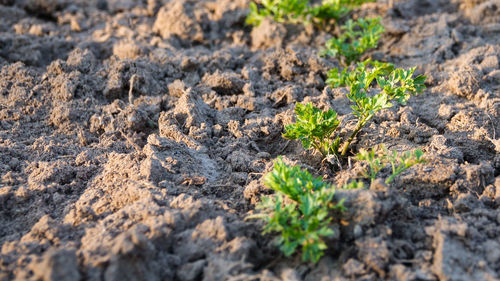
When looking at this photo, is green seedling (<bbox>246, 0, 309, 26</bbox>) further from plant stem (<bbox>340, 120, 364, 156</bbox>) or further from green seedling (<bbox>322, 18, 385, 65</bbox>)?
plant stem (<bbox>340, 120, 364, 156</bbox>)

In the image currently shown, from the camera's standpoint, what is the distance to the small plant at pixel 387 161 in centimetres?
278

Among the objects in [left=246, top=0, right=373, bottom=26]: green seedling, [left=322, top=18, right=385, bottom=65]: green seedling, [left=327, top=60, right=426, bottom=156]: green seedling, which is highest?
[left=246, top=0, right=373, bottom=26]: green seedling

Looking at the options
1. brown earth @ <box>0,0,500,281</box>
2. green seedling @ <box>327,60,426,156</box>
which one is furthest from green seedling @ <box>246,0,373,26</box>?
green seedling @ <box>327,60,426,156</box>

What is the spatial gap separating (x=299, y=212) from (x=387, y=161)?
78cm

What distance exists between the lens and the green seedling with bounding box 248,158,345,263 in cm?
249

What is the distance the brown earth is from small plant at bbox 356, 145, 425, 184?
3.9 inches

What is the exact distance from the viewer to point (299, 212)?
274cm

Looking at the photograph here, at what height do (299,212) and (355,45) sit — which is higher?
(355,45)

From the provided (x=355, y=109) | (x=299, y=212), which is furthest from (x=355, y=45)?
(x=299, y=212)

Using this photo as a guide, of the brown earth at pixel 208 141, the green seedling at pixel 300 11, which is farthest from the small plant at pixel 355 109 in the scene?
the green seedling at pixel 300 11

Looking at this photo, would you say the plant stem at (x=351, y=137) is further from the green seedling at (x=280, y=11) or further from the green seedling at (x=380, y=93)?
the green seedling at (x=280, y=11)

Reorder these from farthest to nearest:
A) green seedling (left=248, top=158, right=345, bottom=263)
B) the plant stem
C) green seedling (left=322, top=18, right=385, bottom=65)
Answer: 1. green seedling (left=322, top=18, right=385, bottom=65)
2. the plant stem
3. green seedling (left=248, top=158, right=345, bottom=263)

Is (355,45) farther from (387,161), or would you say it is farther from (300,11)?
(387,161)

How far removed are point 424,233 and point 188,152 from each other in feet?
5.44
